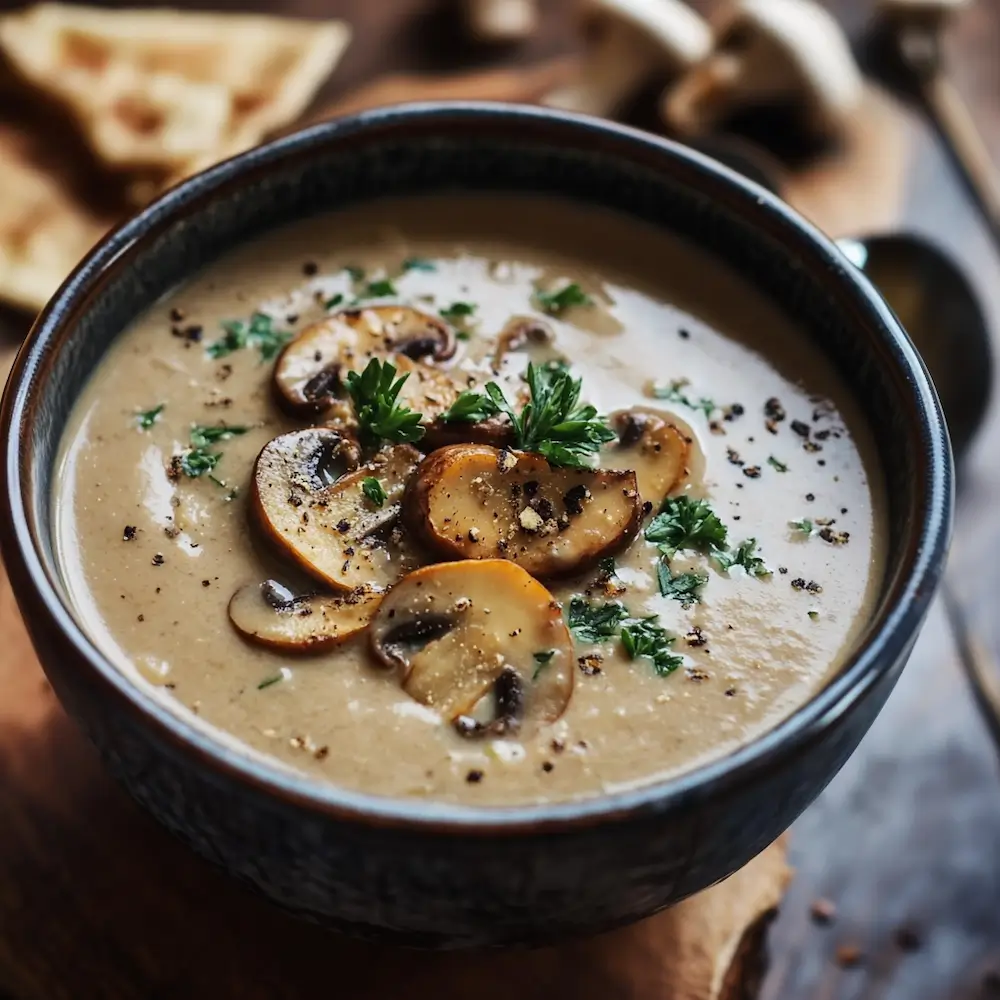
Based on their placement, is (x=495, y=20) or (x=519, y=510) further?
(x=495, y=20)

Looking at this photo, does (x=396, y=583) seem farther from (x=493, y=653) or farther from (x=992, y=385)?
(x=992, y=385)

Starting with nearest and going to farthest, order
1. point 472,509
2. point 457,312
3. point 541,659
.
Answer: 1. point 541,659
2. point 472,509
3. point 457,312

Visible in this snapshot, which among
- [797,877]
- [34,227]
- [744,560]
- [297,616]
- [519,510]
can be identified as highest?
[744,560]

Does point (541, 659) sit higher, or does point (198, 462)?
point (541, 659)

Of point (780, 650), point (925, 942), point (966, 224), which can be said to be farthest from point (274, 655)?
point (966, 224)

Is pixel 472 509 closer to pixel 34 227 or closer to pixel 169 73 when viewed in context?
pixel 34 227

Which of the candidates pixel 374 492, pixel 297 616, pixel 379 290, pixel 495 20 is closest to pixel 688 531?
pixel 374 492
